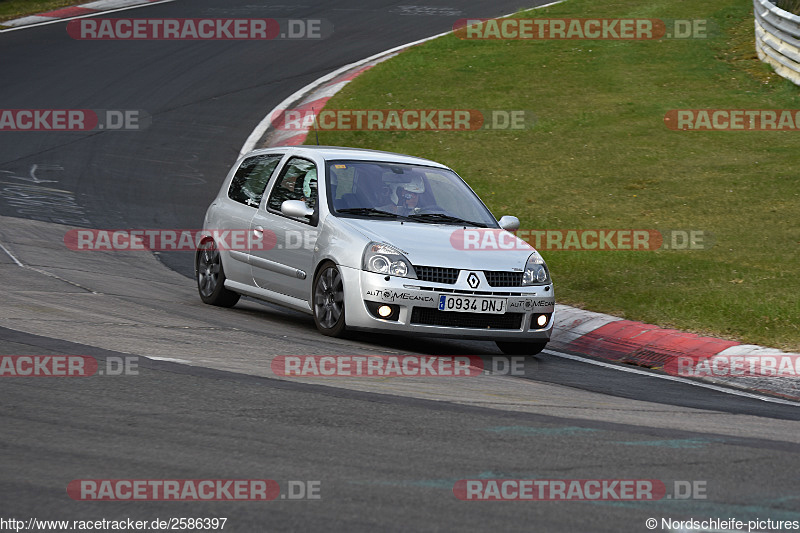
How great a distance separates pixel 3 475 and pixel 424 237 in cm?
510

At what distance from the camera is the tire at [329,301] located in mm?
9492

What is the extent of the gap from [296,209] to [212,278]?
1780 mm

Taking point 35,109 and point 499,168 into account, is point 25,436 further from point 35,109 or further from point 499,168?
point 35,109

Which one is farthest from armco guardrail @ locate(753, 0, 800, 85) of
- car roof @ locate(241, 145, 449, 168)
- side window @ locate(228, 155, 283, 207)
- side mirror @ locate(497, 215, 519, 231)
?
side window @ locate(228, 155, 283, 207)

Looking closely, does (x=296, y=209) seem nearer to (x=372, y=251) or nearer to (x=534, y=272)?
(x=372, y=251)

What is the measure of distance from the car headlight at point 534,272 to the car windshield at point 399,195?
689 millimetres

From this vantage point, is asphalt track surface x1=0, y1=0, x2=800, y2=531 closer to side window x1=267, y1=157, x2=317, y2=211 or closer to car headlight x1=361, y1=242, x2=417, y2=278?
car headlight x1=361, y1=242, x2=417, y2=278

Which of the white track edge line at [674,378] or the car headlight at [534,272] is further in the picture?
the car headlight at [534,272]

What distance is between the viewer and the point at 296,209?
10.1m

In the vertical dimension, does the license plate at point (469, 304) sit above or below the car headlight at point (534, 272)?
below

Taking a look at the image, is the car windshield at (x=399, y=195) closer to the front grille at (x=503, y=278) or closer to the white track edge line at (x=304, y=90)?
the front grille at (x=503, y=278)

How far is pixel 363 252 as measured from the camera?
9352 millimetres

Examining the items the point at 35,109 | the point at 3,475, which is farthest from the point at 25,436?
the point at 35,109

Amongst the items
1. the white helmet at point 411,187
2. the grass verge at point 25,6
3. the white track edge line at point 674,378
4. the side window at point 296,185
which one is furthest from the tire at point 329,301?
the grass verge at point 25,6
